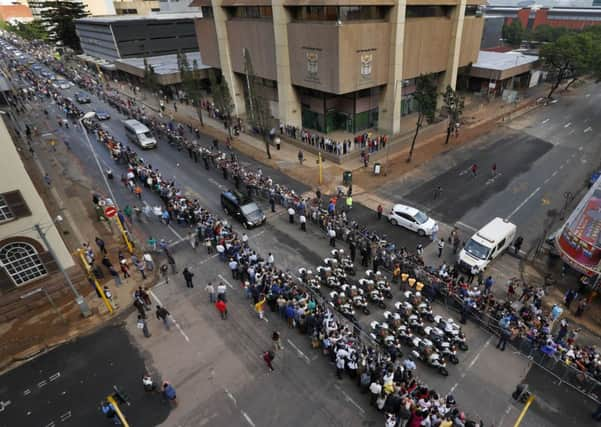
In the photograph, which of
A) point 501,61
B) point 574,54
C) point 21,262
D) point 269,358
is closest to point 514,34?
point 501,61

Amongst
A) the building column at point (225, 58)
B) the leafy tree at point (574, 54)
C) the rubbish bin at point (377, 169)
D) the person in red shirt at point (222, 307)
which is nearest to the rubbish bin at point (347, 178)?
the rubbish bin at point (377, 169)

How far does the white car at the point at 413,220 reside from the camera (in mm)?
23047

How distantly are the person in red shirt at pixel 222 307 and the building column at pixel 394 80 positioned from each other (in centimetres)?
2948

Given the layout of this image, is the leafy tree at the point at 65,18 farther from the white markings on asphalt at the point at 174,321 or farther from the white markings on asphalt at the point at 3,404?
the white markings on asphalt at the point at 3,404

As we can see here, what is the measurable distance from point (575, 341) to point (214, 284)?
18281 mm

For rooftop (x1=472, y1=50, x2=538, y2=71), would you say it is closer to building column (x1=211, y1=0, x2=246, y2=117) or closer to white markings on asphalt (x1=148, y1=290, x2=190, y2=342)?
building column (x1=211, y1=0, x2=246, y2=117)

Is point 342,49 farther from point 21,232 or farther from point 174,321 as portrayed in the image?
point 21,232

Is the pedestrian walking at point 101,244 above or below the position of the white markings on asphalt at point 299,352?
above

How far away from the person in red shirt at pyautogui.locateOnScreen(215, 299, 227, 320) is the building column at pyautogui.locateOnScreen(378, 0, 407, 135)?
29.5 metres

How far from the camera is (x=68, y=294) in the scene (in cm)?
1950

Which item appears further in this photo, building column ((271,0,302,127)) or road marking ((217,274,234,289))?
building column ((271,0,302,127))

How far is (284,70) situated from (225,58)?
12757 millimetres

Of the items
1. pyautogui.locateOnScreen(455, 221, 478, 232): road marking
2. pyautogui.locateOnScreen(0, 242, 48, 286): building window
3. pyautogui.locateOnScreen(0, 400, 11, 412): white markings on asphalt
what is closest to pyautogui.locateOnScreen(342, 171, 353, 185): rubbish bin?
pyautogui.locateOnScreen(455, 221, 478, 232): road marking

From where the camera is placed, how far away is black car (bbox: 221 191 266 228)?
2441 centimetres
